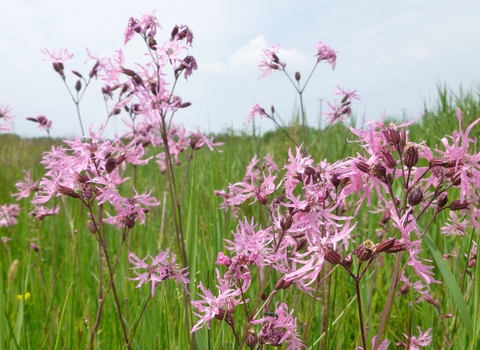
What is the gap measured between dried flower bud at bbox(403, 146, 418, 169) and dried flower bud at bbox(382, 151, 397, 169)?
0.13 ft

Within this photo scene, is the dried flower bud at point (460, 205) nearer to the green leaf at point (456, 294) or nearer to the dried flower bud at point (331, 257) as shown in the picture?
the green leaf at point (456, 294)

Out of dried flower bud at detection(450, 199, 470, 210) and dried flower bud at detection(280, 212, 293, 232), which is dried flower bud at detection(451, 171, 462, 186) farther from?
dried flower bud at detection(280, 212, 293, 232)

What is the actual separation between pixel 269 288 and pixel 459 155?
1.30m

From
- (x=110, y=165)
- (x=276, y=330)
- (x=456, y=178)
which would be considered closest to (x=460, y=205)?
(x=456, y=178)

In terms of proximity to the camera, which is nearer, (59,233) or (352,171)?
(352,171)

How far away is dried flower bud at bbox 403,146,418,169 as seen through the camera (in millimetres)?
915

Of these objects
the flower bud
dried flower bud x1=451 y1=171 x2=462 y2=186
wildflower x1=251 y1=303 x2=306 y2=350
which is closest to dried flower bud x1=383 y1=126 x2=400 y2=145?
dried flower bud x1=451 y1=171 x2=462 y2=186

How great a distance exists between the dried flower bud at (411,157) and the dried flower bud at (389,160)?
39 millimetres

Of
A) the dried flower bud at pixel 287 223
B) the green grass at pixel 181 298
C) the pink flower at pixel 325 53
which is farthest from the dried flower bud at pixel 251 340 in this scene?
the pink flower at pixel 325 53

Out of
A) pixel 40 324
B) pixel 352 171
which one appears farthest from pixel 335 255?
pixel 40 324

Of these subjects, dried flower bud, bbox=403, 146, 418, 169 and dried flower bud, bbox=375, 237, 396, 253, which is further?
dried flower bud, bbox=403, 146, 418, 169

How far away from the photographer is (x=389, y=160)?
2.95 ft

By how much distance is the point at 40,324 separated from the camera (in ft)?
6.80

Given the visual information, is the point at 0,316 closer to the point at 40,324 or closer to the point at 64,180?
the point at 64,180
